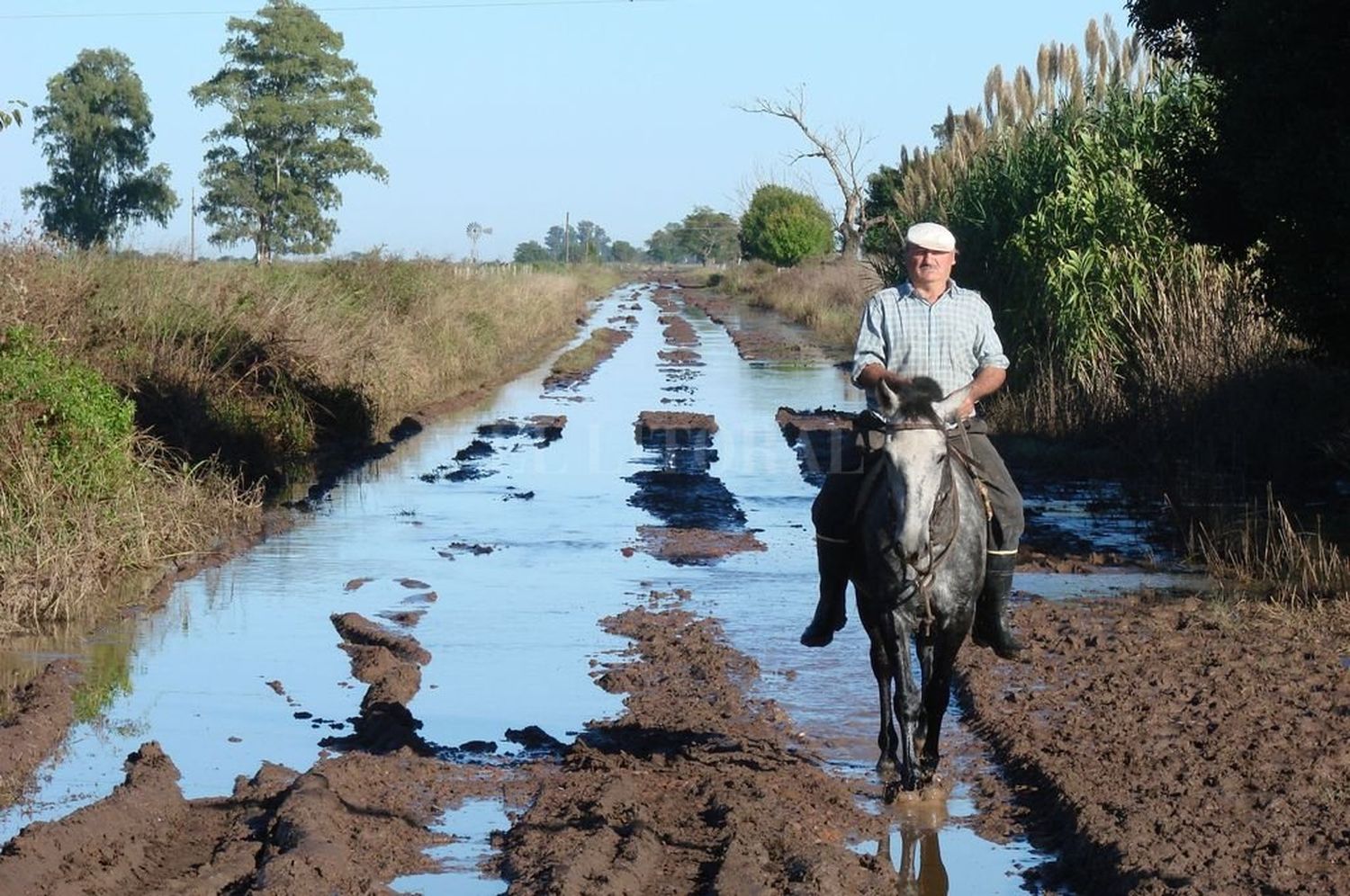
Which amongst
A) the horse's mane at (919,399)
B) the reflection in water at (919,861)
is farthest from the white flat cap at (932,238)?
the reflection in water at (919,861)

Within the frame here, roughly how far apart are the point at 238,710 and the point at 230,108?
69.4 meters

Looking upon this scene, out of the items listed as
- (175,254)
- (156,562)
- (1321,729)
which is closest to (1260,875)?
(1321,729)

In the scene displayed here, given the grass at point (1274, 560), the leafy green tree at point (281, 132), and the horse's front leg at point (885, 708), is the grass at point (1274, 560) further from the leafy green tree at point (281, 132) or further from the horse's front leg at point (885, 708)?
the leafy green tree at point (281, 132)

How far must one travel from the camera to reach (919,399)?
759 cm

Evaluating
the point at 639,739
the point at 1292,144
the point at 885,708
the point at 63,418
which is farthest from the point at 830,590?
the point at 63,418

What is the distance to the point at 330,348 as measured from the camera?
23859mm

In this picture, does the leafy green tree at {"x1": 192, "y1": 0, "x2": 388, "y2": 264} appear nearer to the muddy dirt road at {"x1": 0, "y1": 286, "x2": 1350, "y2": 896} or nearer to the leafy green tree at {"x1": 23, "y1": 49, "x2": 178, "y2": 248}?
the leafy green tree at {"x1": 23, "y1": 49, "x2": 178, "y2": 248}

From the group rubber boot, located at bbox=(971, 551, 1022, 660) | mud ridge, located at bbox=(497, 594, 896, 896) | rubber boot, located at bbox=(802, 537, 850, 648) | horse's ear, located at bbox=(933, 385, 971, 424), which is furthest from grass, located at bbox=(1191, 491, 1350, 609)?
horse's ear, located at bbox=(933, 385, 971, 424)

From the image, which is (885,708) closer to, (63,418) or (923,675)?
(923,675)

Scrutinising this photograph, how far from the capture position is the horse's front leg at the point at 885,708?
27.5 ft

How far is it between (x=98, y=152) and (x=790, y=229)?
35.0 m

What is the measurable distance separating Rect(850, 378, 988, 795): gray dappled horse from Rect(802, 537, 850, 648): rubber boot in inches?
7.0

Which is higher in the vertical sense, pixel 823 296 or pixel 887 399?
pixel 823 296

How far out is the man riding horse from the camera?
26.4ft
